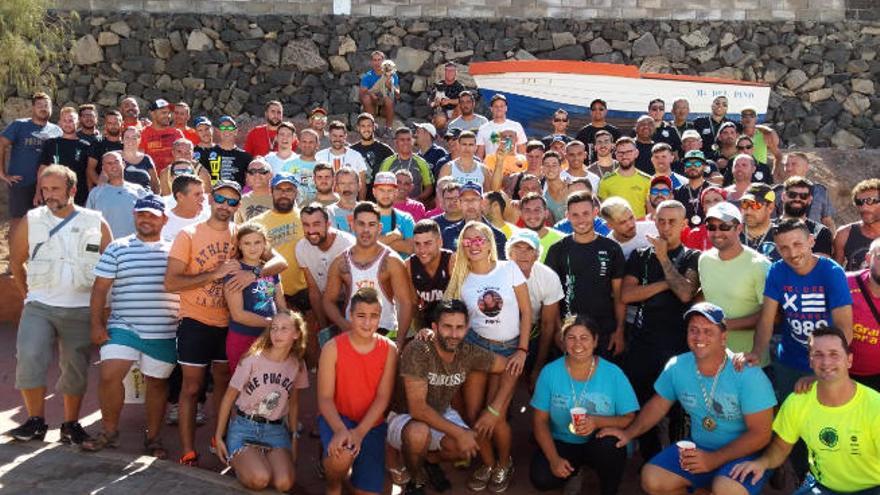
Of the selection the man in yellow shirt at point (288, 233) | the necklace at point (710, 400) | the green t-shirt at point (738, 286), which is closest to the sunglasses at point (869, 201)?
the green t-shirt at point (738, 286)

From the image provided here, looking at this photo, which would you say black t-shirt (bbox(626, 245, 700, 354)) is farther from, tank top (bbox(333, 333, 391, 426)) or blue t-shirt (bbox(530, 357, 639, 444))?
tank top (bbox(333, 333, 391, 426))

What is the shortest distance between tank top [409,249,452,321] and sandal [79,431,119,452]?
2.06 metres

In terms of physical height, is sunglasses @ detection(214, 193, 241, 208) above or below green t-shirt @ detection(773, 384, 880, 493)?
above

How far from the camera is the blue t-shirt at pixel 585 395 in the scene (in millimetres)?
5152

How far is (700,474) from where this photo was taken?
480 centimetres

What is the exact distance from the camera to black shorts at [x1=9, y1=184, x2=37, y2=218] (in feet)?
28.6

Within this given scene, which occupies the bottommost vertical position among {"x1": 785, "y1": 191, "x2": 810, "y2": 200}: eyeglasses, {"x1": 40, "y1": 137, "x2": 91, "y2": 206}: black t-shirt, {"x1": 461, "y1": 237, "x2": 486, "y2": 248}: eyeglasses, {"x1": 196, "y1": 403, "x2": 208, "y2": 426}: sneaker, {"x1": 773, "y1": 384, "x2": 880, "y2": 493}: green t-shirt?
{"x1": 196, "y1": 403, "x2": 208, "y2": 426}: sneaker

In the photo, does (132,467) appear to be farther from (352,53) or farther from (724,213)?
(352,53)

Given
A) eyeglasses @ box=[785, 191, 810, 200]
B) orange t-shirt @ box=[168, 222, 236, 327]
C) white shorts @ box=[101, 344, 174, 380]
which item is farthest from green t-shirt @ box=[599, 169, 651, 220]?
white shorts @ box=[101, 344, 174, 380]

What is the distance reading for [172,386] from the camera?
607 cm

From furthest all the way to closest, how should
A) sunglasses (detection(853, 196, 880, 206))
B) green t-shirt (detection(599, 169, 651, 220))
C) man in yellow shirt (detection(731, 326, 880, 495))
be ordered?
green t-shirt (detection(599, 169, 651, 220))
sunglasses (detection(853, 196, 880, 206))
man in yellow shirt (detection(731, 326, 880, 495))

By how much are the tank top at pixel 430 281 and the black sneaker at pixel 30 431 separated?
8.04 ft

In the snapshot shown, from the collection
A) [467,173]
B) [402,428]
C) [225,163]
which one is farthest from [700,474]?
[225,163]

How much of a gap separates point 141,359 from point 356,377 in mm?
1353
